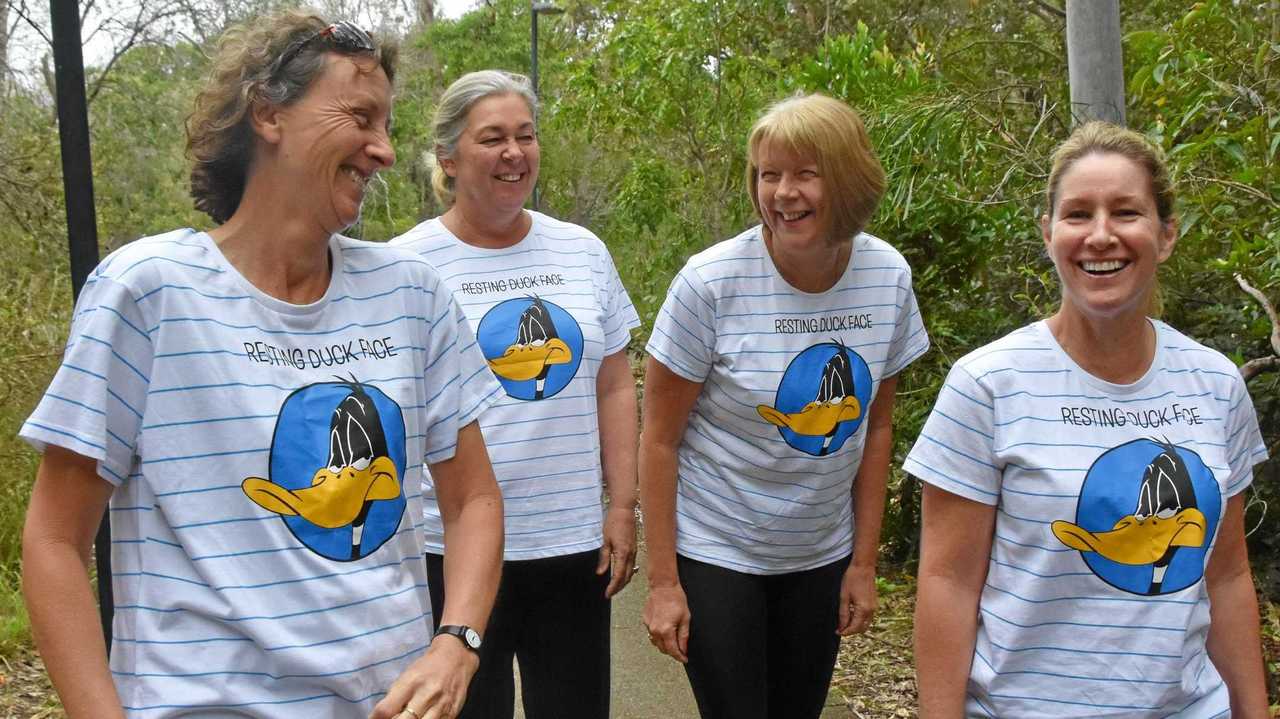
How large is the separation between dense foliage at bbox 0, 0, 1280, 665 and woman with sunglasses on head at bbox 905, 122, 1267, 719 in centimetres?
102

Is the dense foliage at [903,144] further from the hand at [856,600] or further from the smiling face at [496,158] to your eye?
the hand at [856,600]

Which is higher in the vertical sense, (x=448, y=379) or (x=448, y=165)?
(x=448, y=165)

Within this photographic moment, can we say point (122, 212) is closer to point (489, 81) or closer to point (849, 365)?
point (489, 81)

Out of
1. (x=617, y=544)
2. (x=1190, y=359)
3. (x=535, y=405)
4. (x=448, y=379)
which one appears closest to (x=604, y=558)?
(x=617, y=544)

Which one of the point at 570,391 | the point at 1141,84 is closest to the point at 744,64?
the point at 1141,84

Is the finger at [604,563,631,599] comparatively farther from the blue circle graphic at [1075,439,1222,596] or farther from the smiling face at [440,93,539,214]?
the blue circle graphic at [1075,439,1222,596]

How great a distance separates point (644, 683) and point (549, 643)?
2.44 meters

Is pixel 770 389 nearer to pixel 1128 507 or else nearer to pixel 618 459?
pixel 618 459

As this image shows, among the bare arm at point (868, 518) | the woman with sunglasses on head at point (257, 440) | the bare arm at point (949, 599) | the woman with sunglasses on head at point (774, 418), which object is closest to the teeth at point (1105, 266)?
the bare arm at point (949, 599)

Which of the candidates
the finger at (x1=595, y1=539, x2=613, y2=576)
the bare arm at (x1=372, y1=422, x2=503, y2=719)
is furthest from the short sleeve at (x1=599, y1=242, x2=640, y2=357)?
the bare arm at (x1=372, y1=422, x2=503, y2=719)

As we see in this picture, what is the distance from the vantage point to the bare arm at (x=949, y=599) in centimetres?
245

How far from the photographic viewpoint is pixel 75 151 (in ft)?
11.9

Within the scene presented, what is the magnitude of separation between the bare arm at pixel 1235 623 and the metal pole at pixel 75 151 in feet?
9.08

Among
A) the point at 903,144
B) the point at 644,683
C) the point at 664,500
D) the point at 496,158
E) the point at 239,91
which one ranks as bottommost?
the point at 644,683
